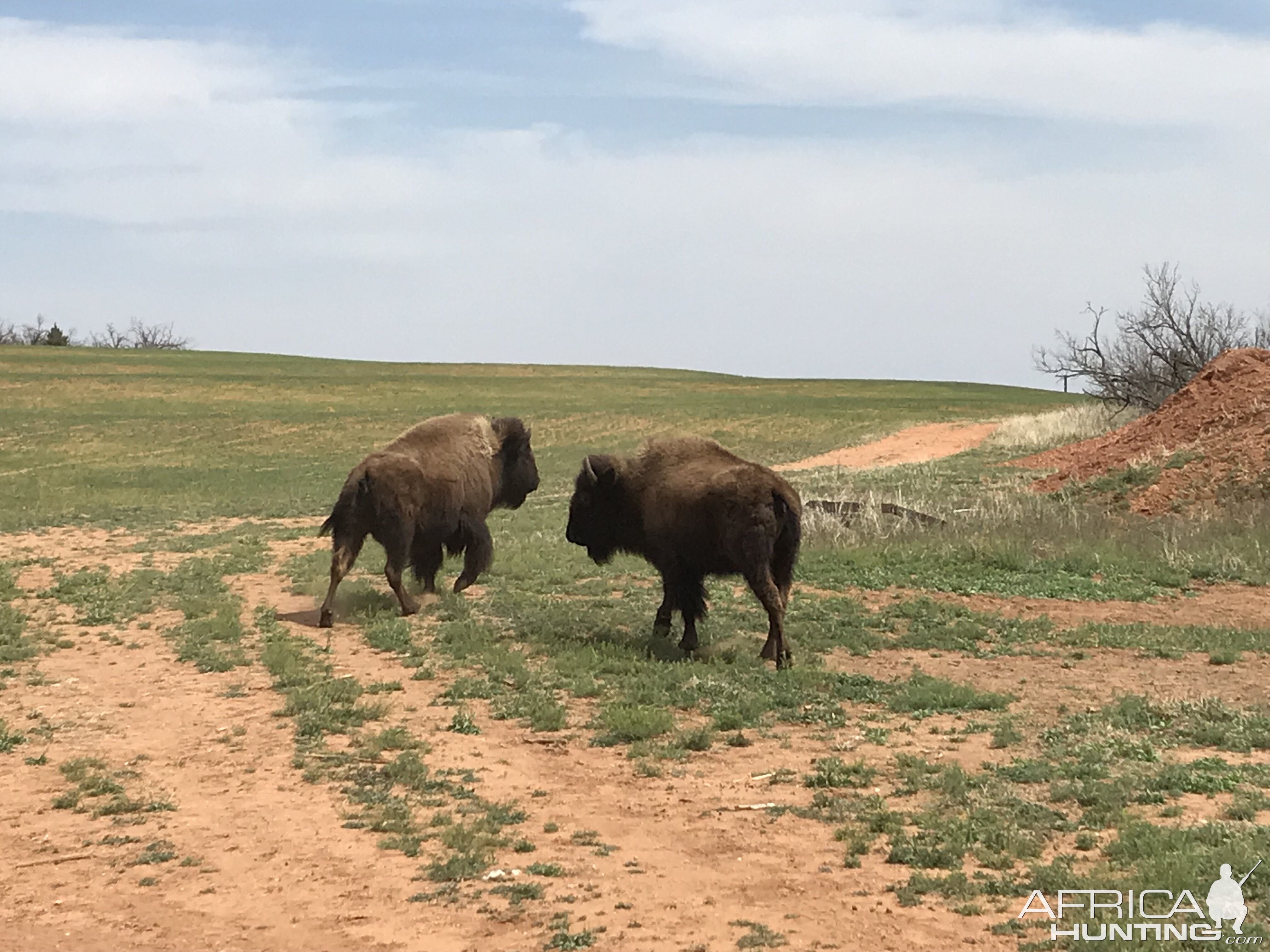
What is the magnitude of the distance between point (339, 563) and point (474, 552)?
5.45 ft

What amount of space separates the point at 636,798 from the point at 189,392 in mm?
51692

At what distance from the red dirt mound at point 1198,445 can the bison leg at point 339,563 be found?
1173cm

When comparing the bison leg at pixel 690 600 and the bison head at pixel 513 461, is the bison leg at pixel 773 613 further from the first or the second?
the bison head at pixel 513 461

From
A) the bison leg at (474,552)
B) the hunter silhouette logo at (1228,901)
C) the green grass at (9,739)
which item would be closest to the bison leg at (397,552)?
the bison leg at (474,552)

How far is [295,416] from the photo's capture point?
48.2m

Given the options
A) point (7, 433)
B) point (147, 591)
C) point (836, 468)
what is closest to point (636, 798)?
point (147, 591)

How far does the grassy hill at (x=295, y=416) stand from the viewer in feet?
93.7

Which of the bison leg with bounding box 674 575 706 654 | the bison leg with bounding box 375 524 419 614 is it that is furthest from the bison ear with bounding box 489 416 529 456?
the bison leg with bounding box 674 575 706 654

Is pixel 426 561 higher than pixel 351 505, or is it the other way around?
pixel 351 505

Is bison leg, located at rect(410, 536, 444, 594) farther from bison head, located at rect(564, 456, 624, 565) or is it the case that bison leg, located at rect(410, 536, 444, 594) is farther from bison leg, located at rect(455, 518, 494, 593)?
bison head, located at rect(564, 456, 624, 565)

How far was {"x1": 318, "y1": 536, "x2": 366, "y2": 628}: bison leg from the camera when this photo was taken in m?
11.8

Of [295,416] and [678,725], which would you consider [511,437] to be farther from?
[295,416]

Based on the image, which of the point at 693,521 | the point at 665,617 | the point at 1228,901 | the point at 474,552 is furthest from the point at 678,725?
the point at 474,552

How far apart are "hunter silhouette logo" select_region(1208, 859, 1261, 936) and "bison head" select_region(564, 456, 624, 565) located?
7148 mm
